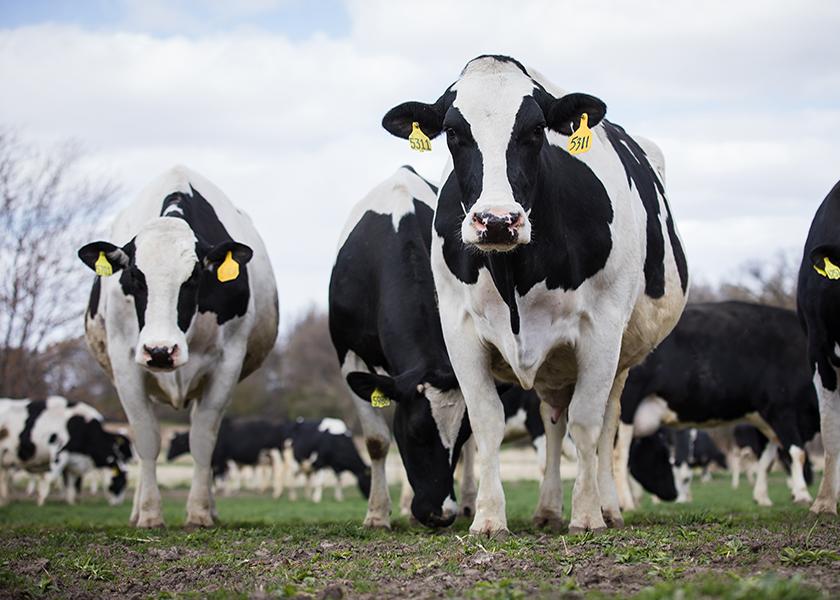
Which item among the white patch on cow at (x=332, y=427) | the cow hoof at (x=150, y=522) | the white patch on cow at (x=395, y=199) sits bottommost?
the cow hoof at (x=150, y=522)

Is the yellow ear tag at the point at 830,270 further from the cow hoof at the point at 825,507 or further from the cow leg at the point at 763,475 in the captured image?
the cow leg at the point at 763,475

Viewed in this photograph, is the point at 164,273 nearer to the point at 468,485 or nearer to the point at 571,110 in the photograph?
the point at 468,485

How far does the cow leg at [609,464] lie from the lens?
Answer: 8906 millimetres

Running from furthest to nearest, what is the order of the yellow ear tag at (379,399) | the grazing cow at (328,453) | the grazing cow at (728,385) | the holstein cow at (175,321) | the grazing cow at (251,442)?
the grazing cow at (251,442) < the grazing cow at (328,453) < the grazing cow at (728,385) < the holstein cow at (175,321) < the yellow ear tag at (379,399)

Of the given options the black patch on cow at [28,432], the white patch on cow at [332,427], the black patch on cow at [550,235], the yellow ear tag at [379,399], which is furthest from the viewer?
the white patch on cow at [332,427]

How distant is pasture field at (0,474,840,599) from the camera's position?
4746mm

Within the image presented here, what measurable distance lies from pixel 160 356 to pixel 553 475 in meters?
3.52

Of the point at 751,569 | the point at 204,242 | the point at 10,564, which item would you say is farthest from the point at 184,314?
the point at 751,569

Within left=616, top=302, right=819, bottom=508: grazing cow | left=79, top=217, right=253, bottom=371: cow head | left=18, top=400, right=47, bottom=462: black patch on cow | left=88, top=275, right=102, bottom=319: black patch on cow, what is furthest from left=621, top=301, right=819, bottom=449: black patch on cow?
left=18, top=400, right=47, bottom=462: black patch on cow

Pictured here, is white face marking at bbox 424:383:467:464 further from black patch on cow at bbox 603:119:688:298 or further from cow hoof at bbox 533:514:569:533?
black patch on cow at bbox 603:119:688:298

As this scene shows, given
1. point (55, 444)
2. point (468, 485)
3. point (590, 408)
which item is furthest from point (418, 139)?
point (55, 444)

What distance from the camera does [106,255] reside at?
33.1ft

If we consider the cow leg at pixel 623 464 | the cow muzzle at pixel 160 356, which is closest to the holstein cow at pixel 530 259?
the cow muzzle at pixel 160 356

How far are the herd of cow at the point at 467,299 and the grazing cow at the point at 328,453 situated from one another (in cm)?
1953
